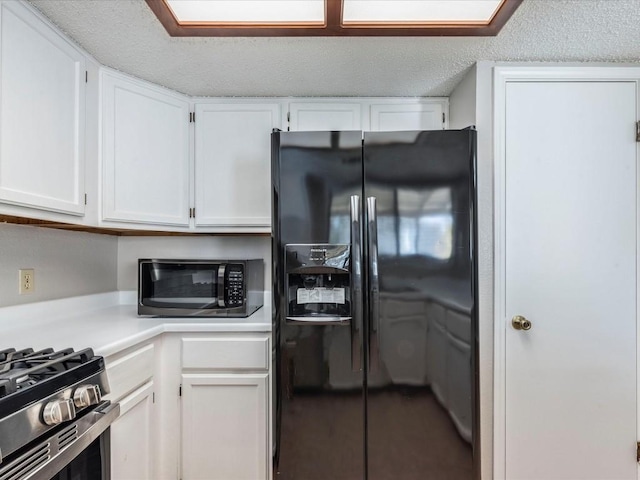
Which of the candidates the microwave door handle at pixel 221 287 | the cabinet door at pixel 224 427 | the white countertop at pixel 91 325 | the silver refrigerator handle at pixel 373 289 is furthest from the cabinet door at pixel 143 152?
the silver refrigerator handle at pixel 373 289

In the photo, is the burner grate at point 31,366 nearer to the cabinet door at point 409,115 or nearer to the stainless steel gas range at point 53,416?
the stainless steel gas range at point 53,416

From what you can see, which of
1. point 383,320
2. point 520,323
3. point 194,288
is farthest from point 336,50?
point 520,323

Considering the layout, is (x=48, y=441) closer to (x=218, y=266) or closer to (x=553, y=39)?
(x=218, y=266)

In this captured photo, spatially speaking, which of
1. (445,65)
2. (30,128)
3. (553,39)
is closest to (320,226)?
(445,65)

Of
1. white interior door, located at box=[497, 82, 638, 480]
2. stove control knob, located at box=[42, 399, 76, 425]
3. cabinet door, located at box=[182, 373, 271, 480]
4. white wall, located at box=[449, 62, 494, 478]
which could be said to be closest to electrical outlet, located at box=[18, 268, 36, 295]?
cabinet door, located at box=[182, 373, 271, 480]

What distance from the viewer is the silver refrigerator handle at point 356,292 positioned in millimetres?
1441

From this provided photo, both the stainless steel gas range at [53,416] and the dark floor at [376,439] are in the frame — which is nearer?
the stainless steel gas range at [53,416]

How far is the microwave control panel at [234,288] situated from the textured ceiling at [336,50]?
40.0 inches

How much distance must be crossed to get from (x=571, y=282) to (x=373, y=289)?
93 centimetres

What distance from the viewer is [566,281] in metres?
1.56

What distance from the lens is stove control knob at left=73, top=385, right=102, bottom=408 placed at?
931 mm

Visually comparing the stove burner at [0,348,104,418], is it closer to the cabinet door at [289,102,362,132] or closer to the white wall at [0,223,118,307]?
the white wall at [0,223,118,307]

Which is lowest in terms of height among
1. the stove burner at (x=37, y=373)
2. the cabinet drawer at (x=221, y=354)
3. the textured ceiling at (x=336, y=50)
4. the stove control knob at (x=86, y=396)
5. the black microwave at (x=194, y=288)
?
the cabinet drawer at (x=221, y=354)

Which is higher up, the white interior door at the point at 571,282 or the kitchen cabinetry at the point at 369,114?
the kitchen cabinetry at the point at 369,114
